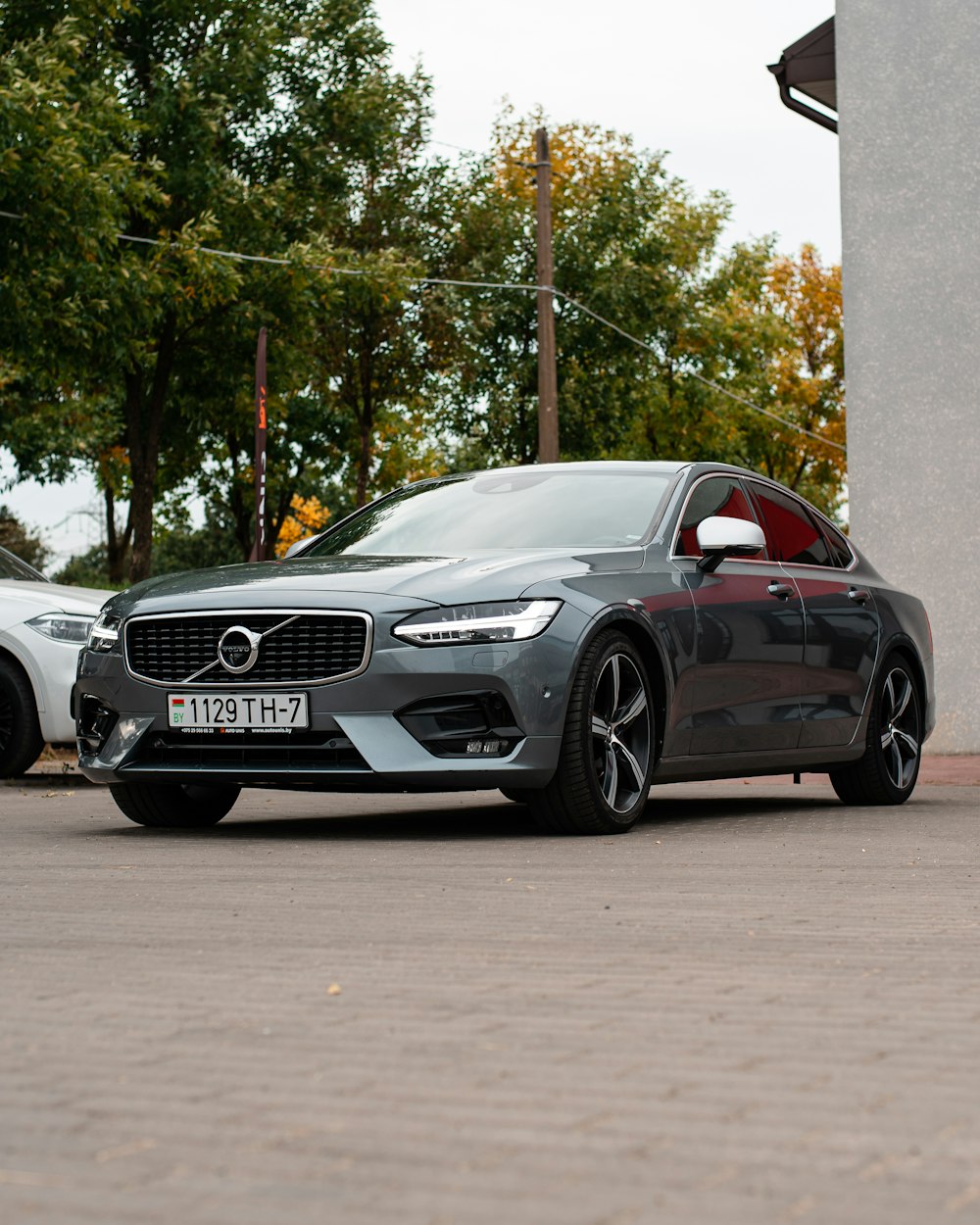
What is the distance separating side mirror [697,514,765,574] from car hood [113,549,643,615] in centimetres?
42

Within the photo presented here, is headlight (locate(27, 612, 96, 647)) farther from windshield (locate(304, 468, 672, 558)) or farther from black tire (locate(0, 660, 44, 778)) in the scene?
windshield (locate(304, 468, 672, 558))

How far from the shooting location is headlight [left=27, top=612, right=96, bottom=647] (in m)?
12.3

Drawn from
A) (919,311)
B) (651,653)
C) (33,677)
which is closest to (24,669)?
(33,677)

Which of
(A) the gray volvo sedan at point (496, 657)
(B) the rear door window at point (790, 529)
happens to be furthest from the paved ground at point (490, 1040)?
(B) the rear door window at point (790, 529)

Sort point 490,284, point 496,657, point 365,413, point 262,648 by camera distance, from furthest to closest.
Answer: point 365,413 → point 490,284 → point 262,648 → point 496,657

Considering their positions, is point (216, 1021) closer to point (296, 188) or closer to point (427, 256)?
point (296, 188)

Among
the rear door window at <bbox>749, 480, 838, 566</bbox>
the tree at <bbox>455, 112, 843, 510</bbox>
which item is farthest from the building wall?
the tree at <bbox>455, 112, 843, 510</bbox>

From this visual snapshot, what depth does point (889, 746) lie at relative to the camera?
35.2 feet

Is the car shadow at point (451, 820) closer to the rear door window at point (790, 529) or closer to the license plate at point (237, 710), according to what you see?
the license plate at point (237, 710)

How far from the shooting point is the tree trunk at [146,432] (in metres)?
33.0

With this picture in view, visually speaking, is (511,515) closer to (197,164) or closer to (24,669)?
(24,669)

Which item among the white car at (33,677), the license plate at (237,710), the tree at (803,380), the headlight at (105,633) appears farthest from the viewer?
the tree at (803,380)

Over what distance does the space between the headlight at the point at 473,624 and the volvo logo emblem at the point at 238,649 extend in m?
0.57

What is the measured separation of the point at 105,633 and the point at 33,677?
3753 millimetres
